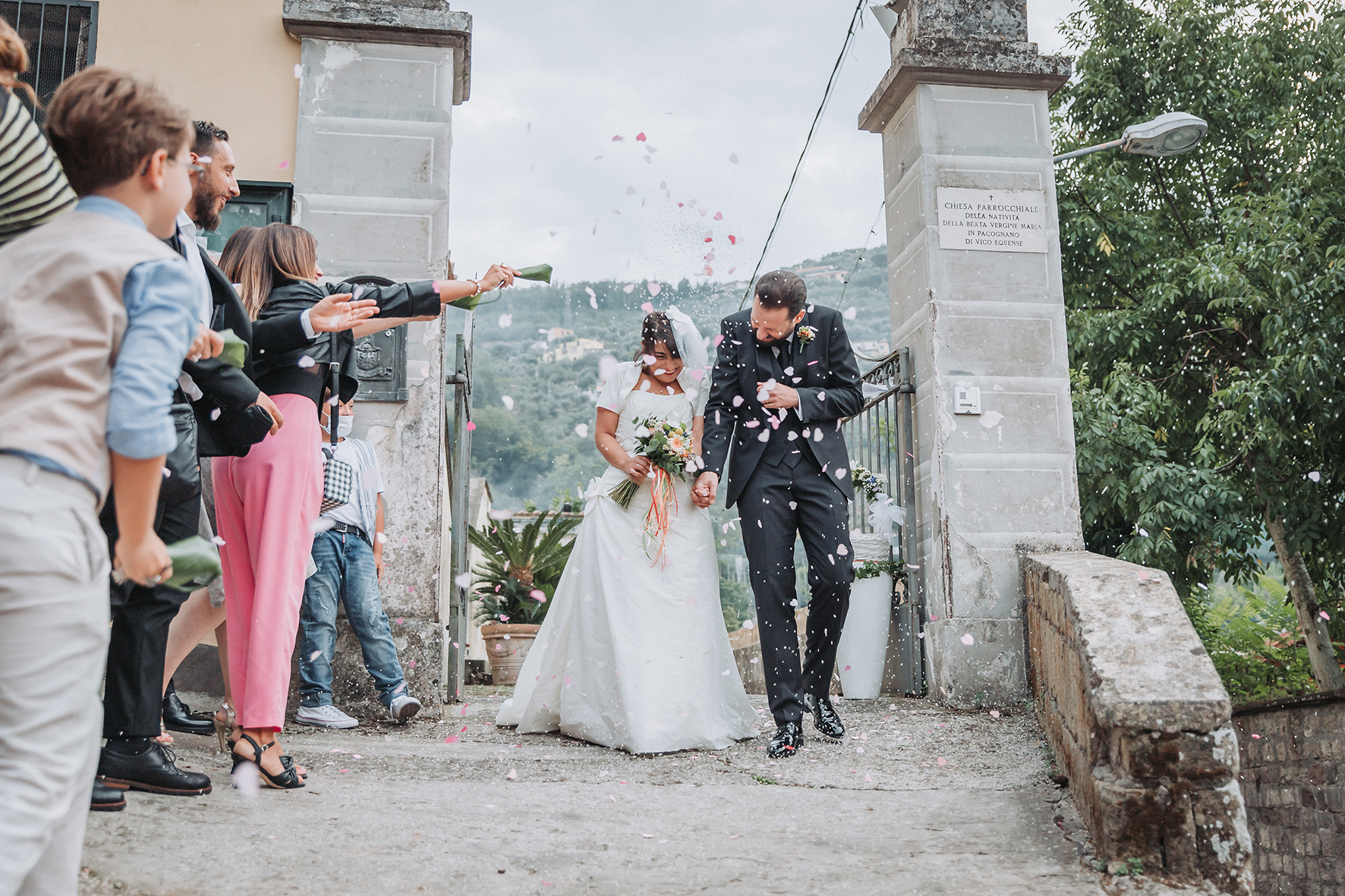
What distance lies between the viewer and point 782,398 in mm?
4637

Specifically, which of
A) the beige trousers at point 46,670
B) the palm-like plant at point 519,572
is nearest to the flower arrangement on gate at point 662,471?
the beige trousers at point 46,670

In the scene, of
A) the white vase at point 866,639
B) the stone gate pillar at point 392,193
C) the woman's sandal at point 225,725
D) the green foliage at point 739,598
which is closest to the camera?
the woman's sandal at point 225,725

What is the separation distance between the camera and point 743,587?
38.5 m

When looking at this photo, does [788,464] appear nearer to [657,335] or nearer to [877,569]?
[657,335]

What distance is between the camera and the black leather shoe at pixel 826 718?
4594 mm

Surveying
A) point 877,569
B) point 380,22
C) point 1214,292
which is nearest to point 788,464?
Result: point 877,569

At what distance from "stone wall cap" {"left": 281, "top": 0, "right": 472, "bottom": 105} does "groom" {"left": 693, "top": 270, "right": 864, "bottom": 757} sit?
2.27 meters

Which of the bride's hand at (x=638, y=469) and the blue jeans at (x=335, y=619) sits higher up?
the bride's hand at (x=638, y=469)

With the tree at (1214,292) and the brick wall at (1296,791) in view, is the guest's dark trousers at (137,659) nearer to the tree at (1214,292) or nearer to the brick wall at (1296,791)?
the brick wall at (1296,791)

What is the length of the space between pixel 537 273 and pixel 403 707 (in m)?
2.01

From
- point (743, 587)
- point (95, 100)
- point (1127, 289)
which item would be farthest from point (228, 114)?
point (743, 587)

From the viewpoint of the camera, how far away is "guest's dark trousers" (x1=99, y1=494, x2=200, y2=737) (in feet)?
9.45

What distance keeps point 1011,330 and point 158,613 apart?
15.2 ft

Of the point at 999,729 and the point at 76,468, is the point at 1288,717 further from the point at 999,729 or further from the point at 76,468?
the point at 76,468
